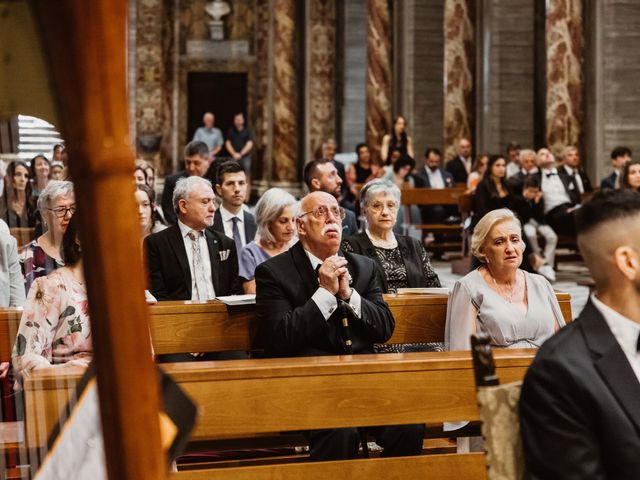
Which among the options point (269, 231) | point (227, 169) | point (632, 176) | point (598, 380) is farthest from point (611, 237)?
point (632, 176)

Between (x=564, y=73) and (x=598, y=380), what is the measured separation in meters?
13.4

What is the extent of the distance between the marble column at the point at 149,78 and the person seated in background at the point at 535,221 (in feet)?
53.4

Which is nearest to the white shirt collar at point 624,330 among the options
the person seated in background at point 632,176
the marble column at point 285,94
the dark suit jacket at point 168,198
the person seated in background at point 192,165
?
the dark suit jacket at point 168,198

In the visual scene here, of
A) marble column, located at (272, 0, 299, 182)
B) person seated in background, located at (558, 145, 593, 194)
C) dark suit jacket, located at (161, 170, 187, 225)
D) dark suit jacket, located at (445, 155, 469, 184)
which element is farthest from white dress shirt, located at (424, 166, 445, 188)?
marble column, located at (272, 0, 299, 182)

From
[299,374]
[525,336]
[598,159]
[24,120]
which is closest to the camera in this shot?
[24,120]

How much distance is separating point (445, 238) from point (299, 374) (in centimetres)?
1330

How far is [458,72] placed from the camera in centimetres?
1900

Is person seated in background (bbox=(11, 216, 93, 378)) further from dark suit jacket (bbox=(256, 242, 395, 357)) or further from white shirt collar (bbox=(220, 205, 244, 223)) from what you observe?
white shirt collar (bbox=(220, 205, 244, 223))

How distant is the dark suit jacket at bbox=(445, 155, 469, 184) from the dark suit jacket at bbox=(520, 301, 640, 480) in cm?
Result: 1535

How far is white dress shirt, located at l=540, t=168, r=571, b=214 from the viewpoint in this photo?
43.7 feet

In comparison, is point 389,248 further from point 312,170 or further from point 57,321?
point 57,321

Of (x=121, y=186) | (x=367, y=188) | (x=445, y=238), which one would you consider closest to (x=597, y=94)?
(x=445, y=238)

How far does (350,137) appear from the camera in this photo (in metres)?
27.3

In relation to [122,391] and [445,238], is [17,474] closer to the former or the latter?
[122,391]
